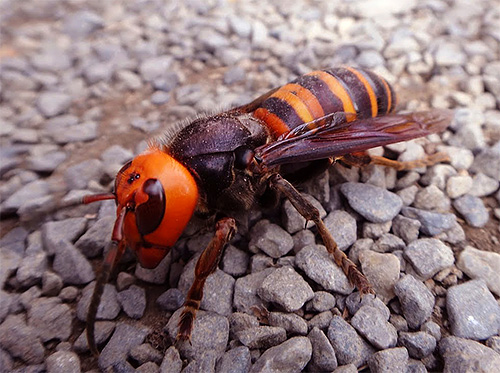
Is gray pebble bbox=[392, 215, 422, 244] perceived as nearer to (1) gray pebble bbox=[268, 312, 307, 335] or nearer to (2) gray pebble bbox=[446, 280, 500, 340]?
(2) gray pebble bbox=[446, 280, 500, 340]

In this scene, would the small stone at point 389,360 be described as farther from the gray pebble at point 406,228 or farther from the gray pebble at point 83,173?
the gray pebble at point 83,173

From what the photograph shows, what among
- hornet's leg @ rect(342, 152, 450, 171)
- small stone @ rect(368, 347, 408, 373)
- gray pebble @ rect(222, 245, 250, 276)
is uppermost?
hornet's leg @ rect(342, 152, 450, 171)

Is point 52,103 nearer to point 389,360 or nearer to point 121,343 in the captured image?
point 121,343

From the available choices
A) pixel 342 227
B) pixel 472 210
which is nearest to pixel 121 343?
pixel 342 227

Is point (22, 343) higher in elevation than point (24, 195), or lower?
lower

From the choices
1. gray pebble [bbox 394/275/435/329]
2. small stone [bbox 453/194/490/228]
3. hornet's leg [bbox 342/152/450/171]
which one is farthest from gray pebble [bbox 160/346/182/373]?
small stone [bbox 453/194/490/228]

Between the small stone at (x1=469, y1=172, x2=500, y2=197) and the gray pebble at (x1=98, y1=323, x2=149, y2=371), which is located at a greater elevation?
the small stone at (x1=469, y1=172, x2=500, y2=197)

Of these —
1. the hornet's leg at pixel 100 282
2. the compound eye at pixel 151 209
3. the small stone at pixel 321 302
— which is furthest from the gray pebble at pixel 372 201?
the hornet's leg at pixel 100 282

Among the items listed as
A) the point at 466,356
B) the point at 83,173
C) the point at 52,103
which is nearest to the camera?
the point at 466,356

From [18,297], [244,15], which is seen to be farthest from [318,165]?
[244,15]
